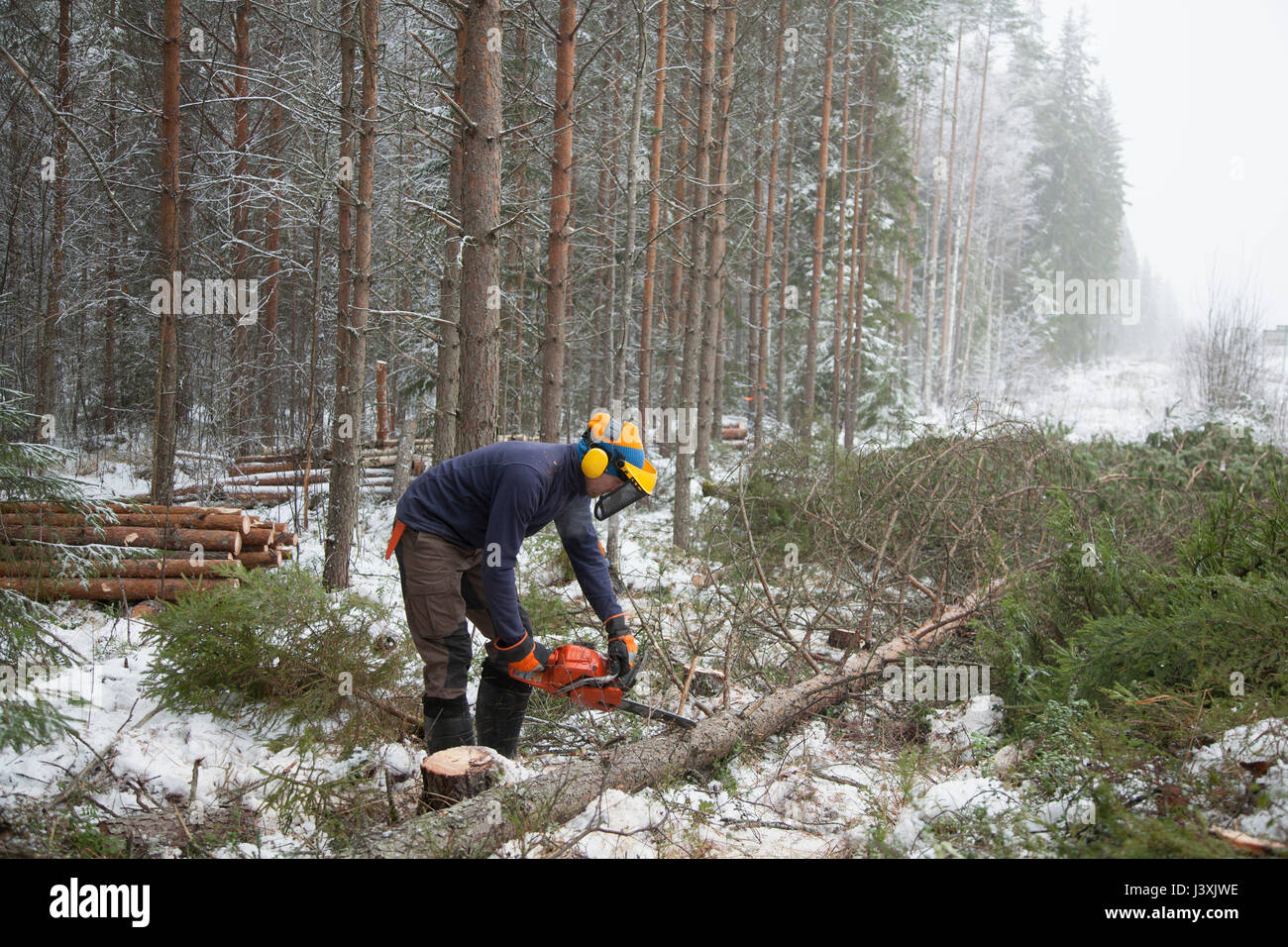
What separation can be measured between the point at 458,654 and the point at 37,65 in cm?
1192

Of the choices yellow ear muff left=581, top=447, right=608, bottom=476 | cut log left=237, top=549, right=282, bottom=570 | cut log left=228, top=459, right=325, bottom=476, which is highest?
yellow ear muff left=581, top=447, right=608, bottom=476

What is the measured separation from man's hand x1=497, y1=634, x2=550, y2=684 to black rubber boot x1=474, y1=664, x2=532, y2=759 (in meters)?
0.45

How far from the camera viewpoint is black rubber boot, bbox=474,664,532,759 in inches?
164

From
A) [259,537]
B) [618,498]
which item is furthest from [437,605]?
[259,537]

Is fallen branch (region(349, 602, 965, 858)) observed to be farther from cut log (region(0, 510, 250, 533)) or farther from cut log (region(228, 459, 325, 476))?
cut log (region(228, 459, 325, 476))

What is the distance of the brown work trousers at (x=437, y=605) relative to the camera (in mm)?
3867

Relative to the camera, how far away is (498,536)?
Result: 361 centimetres

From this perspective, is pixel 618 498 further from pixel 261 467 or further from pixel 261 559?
pixel 261 467

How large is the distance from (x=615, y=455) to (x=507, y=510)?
1.88 feet

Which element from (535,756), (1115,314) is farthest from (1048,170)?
(535,756)

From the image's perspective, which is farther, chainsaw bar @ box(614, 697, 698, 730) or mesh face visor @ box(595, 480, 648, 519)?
chainsaw bar @ box(614, 697, 698, 730)

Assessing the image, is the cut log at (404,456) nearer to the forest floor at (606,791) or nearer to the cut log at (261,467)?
the cut log at (261,467)

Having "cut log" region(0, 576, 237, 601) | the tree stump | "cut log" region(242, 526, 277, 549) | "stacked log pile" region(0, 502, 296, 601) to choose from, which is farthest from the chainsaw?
"cut log" region(242, 526, 277, 549)

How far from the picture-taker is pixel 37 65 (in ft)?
34.9
